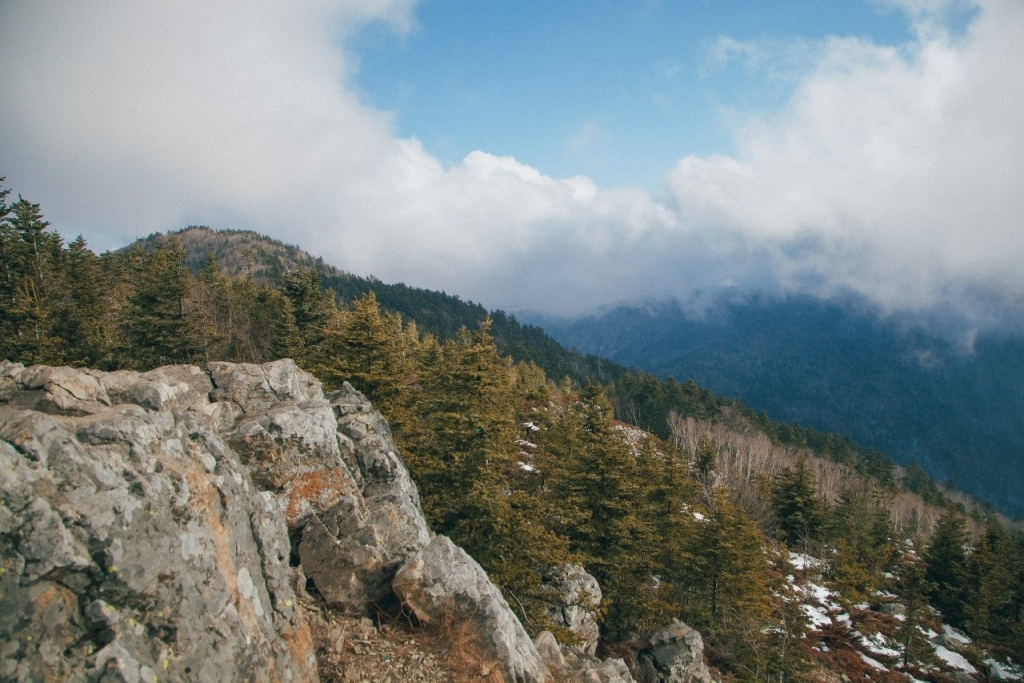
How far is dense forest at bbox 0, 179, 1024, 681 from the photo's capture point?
71.0 feet

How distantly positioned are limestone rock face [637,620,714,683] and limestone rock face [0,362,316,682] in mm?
19770

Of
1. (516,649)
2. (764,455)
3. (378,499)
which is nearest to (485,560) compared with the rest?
(378,499)

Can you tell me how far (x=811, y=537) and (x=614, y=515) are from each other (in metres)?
49.8

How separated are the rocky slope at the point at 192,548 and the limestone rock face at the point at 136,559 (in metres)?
0.02

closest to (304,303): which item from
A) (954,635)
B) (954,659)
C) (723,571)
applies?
(723,571)

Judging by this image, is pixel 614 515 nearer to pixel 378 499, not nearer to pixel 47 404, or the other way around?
pixel 378 499

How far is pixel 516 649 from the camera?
Answer: 10641mm

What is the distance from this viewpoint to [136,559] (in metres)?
6.79

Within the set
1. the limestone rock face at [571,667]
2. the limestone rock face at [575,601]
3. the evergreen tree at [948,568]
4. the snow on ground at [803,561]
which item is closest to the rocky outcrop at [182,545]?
the limestone rock face at [571,667]

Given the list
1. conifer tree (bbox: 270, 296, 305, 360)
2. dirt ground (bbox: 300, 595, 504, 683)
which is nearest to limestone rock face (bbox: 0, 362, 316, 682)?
dirt ground (bbox: 300, 595, 504, 683)

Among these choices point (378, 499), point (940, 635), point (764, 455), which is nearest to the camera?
point (378, 499)

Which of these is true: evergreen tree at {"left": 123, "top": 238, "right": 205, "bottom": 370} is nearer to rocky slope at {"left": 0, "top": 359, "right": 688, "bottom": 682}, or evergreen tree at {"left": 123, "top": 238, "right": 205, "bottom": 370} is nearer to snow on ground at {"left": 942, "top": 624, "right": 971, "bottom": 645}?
rocky slope at {"left": 0, "top": 359, "right": 688, "bottom": 682}

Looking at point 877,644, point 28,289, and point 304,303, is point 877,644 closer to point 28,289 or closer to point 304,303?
point 304,303

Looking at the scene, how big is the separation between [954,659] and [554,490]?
41312mm
